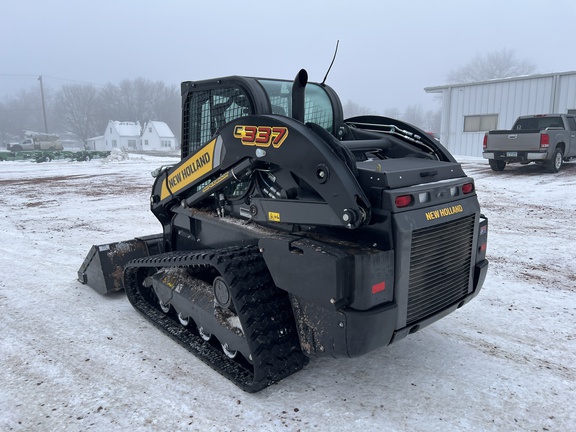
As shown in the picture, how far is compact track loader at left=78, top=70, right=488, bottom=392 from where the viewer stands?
2639mm

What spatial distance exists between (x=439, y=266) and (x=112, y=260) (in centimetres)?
328

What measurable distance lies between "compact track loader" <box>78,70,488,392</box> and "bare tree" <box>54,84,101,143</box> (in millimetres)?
81472

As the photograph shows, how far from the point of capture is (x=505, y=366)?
3383 millimetres

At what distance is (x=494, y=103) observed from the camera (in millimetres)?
23250

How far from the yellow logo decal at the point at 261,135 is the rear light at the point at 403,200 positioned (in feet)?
2.53

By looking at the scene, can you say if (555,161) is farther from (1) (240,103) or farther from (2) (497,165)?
(1) (240,103)

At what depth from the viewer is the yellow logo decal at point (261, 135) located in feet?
9.51

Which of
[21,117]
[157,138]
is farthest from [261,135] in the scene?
[21,117]

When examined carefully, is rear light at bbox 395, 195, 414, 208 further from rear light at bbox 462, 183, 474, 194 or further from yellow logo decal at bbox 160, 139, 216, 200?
yellow logo decal at bbox 160, 139, 216, 200

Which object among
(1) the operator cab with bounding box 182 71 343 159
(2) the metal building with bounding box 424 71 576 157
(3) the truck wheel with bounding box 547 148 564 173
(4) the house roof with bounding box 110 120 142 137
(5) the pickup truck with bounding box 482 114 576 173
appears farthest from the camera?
(4) the house roof with bounding box 110 120 142 137

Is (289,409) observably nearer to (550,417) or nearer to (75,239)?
(550,417)

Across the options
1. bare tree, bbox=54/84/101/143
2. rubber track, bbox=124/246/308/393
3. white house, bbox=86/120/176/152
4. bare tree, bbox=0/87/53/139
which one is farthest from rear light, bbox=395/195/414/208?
bare tree, bbox=0/87/53/139

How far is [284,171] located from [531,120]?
50.5ft

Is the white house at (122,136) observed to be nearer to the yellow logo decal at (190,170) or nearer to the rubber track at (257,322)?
the yellow logo decal at (190,170)
